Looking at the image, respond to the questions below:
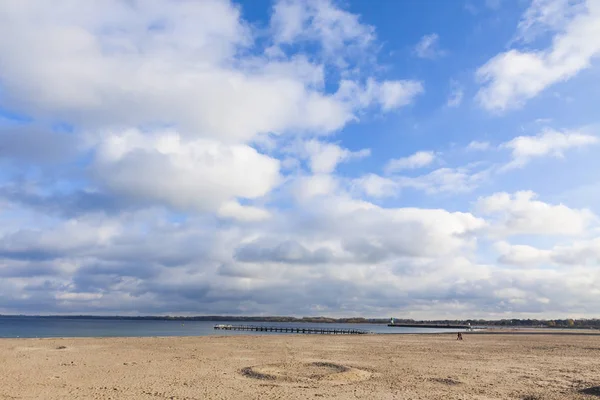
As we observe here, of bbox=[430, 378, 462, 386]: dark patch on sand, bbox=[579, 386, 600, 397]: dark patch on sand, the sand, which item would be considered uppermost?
bbox=[579, 386, 600, 397]: dark patch on sand

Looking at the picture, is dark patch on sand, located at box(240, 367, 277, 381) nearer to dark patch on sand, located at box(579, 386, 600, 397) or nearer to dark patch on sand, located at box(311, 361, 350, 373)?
dark patch on sand, located at box(311, 361, 350, 373)

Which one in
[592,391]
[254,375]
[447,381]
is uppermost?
[592,391]

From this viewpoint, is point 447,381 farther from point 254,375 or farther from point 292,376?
→ point 254,375

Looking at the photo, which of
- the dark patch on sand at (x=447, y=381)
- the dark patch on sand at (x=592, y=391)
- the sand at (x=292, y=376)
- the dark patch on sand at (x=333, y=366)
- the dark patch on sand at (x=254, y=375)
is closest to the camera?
the dark patch on sand at (x=592, y=391)

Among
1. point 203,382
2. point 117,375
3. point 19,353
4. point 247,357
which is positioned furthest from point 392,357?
point 19,353

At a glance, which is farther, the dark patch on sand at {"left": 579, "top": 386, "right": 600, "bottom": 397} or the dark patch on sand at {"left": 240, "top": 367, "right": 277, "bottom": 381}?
the dark patch on sand at {"left": 240, "top": 367, "right": 277, "bottom": 381}

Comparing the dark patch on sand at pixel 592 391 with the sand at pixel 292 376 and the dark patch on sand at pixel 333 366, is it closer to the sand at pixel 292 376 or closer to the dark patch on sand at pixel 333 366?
the sand at pixel 292 376

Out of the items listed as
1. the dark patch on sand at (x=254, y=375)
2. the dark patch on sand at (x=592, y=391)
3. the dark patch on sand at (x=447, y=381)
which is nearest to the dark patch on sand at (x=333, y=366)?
the dark patch on sand at (x=254, y=375)

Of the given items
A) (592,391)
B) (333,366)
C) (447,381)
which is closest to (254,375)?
(333,366)

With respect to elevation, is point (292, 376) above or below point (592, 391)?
below

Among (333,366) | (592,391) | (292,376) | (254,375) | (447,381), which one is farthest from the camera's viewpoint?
(333,366)

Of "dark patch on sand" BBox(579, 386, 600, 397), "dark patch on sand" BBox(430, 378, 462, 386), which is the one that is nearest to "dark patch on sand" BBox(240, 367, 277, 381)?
"dark patch on sand" BBox(430, 378, 462, 386)

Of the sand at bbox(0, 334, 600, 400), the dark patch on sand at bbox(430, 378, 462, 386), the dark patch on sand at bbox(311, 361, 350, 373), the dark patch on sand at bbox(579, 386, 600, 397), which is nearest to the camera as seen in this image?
the dark patch on sand at bbox(579, 386, 600, 397)

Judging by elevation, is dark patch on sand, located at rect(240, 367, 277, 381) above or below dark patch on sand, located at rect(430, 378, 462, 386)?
below
